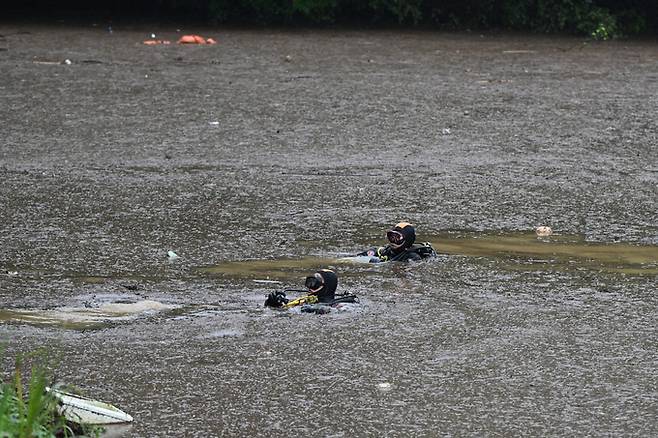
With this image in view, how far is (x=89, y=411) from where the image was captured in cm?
488

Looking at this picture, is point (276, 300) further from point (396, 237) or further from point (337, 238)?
point (337, 238)

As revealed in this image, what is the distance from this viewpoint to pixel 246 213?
887 centimetres

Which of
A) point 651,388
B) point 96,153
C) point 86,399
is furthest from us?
point 96,153

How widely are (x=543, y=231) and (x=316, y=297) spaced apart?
2346mm

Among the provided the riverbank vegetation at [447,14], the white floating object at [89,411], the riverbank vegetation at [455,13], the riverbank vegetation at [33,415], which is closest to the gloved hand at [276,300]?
the white floating object at [89,411]

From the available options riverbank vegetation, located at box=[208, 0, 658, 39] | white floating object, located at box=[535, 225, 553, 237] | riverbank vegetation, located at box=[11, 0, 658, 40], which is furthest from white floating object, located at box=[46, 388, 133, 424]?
riverbank vegetation, located at box=[208, 0, 658, 39]

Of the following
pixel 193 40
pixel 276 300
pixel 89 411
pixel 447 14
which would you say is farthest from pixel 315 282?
pixel 447 14

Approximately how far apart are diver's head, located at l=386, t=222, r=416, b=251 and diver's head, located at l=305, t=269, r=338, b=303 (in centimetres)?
97

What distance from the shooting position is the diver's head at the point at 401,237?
297 inches

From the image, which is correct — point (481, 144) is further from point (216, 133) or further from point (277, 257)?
point (277, 257)

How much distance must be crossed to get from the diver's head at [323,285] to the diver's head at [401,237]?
3.20 feet

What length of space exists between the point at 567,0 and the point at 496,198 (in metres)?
12.6

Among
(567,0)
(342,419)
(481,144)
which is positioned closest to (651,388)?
(342,419)

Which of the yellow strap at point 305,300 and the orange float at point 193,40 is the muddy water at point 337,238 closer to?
the yellow strap at point 305,300
